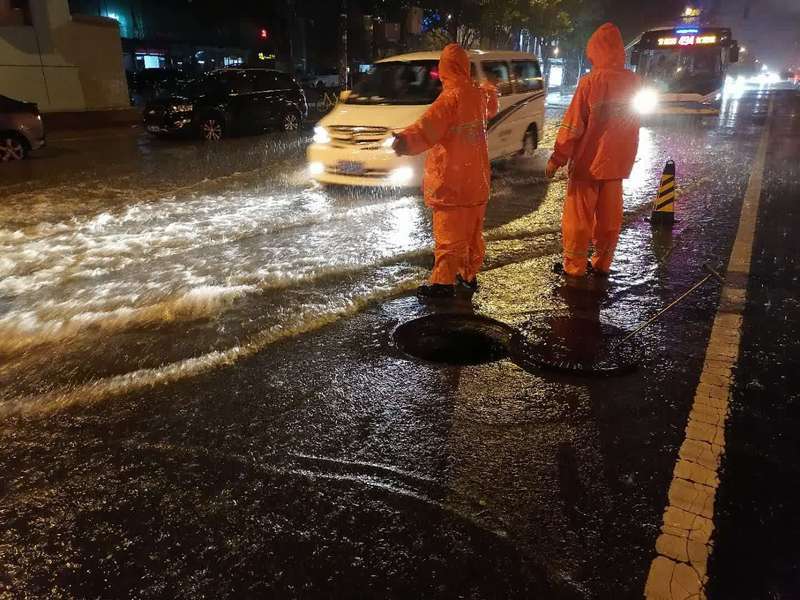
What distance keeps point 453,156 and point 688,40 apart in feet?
70.0

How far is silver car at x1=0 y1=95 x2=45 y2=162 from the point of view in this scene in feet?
37.3

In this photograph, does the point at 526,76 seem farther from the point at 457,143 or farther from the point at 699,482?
the point at 699,482

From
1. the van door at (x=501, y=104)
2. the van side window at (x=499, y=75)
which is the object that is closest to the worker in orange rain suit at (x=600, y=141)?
the van door at (x=501, y=104)

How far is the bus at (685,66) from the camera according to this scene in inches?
839

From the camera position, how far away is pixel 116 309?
4.79m

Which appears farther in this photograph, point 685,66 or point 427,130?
point 685,66

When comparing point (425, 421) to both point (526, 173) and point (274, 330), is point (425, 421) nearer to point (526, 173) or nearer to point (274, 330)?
point (274, 330)

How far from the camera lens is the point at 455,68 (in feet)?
15.2

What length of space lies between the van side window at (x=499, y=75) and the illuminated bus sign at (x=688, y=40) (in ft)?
48.1

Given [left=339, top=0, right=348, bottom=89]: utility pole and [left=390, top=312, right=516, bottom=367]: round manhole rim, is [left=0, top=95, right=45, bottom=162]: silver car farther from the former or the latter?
[left=339, top=0, right=348, bottom=89]: utility pole

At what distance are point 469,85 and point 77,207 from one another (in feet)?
20.3

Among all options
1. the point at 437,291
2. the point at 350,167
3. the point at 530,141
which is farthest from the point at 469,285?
the point at 530,141

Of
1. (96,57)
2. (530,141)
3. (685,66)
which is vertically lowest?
(530,141)

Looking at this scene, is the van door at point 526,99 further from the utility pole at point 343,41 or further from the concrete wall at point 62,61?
the concrete wall at point 62,61
